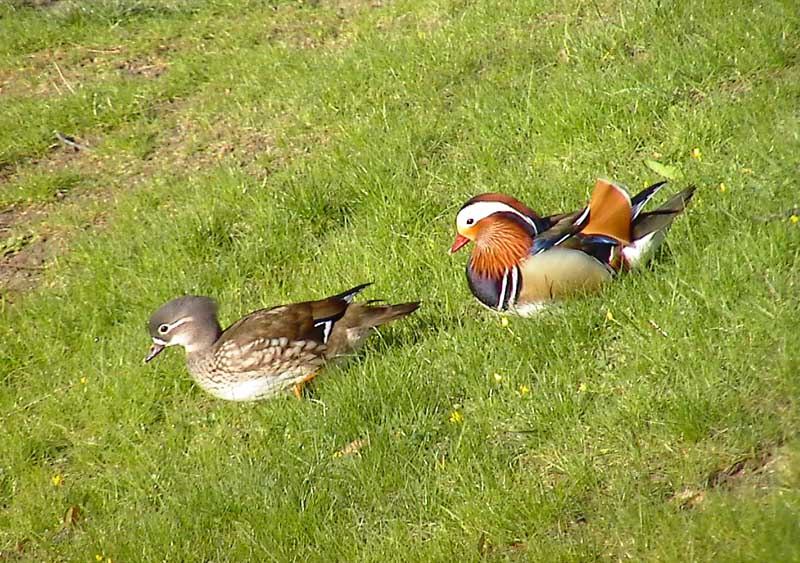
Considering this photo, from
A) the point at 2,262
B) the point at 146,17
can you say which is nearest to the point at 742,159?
the point at 2,262

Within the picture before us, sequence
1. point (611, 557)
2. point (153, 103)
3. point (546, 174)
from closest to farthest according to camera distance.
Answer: point (611, 557)
point (546, 174)
point (153, 103)

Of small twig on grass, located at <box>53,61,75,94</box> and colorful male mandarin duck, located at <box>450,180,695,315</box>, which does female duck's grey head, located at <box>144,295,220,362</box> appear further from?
small twig on grass, located at <box>53,61,75,94</box>

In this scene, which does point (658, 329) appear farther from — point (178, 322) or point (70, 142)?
point (70, 142)

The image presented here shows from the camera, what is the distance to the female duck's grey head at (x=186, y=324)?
6133mm

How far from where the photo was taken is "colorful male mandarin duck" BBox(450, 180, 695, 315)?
5426 millimetres

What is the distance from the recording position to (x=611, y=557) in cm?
397

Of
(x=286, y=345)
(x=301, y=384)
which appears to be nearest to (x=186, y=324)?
(x=286, y=345)

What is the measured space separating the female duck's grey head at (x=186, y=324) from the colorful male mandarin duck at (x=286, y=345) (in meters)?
0.14

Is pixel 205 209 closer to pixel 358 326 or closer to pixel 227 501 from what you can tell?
pixel 358 326

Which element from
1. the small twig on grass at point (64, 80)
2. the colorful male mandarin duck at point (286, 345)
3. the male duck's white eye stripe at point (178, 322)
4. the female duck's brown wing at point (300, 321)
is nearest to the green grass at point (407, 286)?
the small twig on grass at point (64, 80)

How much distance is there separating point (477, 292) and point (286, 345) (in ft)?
3.40

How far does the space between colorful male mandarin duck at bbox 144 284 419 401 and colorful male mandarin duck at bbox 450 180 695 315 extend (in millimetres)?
485

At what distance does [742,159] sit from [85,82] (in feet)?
21.1

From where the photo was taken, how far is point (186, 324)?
6137 millimetres
